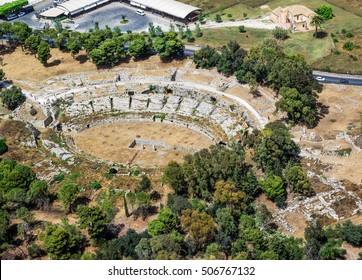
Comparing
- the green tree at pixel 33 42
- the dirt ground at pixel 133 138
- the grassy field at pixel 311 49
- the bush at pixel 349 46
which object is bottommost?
the dirt ground at pixel 133 138

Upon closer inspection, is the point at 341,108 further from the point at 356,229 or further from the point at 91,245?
the point at 91,245

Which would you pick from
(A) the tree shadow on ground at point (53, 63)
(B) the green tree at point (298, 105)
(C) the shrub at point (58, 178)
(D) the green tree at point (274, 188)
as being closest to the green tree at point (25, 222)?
(C) the shrub at point (58, 178)

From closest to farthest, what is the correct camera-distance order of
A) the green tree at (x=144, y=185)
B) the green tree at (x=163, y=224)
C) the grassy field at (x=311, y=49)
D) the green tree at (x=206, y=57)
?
1. the green tree at (x=163, y=224)
2. the green tree at (x=144, y=185)
3. the green tree at (x=206, y=57)
4. the grassy field at (x=311, y=49)

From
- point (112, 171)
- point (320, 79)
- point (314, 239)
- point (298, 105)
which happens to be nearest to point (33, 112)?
point (112, 171)

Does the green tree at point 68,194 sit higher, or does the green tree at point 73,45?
the green tree at point 68,194

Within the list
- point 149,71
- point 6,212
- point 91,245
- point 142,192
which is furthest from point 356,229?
point 149,71

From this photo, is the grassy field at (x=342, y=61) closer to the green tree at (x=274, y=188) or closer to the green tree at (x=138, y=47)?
the green tree at (x=138, y=47)
